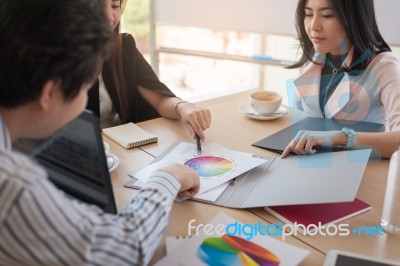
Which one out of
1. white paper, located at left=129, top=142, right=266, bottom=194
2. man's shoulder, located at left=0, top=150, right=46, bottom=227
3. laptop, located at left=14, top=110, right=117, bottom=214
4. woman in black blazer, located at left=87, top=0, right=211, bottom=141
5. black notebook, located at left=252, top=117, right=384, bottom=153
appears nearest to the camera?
man's shoulder, located at left=0, top=150, right=46, bottom=227

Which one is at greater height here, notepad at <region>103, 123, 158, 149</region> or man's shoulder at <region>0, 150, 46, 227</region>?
man's shoulder at <region>0, 150, 46, 227</region>

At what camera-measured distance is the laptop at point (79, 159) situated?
0.73 meters

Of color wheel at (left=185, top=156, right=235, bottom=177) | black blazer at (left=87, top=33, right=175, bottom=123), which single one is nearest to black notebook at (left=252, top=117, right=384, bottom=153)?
color wheel at (left=185, top=156, right=235, bottom=177)

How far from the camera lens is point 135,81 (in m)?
1.68

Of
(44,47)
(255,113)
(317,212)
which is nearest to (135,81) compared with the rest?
(255,113)

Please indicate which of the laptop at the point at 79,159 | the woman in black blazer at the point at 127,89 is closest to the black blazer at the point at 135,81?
the woman in black blazer at the point at 127,89

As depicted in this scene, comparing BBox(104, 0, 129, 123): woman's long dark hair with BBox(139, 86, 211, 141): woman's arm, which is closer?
BBox(139, 86, 211, 141): woman's arm

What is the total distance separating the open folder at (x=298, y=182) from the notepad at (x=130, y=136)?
0.22 metres

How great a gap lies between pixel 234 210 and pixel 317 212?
176 mm

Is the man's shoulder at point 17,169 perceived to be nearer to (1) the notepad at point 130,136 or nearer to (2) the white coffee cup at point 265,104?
(1) the notepad at point 130,136

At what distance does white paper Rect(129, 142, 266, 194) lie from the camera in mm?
1035

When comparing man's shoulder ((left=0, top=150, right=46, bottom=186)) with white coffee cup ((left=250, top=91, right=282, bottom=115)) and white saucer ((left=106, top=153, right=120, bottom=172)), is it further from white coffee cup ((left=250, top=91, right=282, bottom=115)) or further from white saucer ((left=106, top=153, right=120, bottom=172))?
white coffee cup ((left=250, top=91, right=282, bottom=115))

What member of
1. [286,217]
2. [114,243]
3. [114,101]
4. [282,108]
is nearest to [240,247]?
[286,217]
